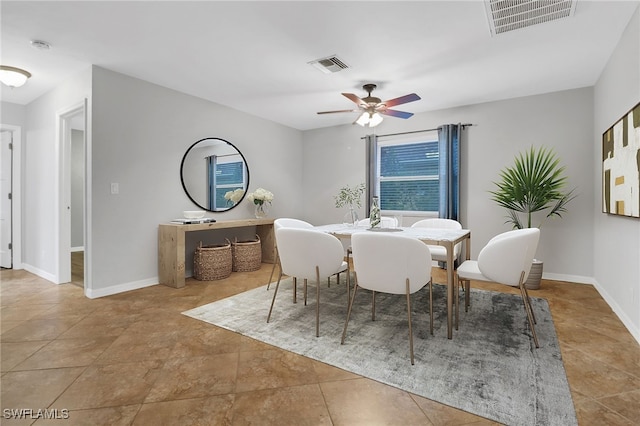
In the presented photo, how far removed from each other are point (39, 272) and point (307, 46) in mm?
4518

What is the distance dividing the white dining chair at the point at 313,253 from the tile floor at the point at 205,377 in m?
0.61

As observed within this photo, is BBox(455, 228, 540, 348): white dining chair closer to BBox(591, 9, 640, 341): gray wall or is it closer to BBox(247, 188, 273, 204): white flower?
BBox(591, 9, 640, 341): gray wall

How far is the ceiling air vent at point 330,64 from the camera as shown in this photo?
307 cm

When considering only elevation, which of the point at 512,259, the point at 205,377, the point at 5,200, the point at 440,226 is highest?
the point at 5,200

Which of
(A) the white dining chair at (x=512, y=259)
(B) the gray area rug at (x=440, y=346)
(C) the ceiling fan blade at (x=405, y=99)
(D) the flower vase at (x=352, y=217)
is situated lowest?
(B) the gray area rug at (x=440, y=346)

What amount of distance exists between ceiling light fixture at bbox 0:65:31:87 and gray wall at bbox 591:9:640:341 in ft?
18.1

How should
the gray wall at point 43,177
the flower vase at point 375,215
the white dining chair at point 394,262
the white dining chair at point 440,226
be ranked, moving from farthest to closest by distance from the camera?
the gray wall at point 43,177 < the white dining chair at point 440,226 < the flower vase at point 375,215 < the white dining chair at point 394,262

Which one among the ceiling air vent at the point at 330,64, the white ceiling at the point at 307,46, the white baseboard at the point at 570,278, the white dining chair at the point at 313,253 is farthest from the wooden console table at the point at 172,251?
the white baseboard at the point at 570,278

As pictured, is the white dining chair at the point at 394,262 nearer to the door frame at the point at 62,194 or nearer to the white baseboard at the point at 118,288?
the white baseboard at the point at 118,288

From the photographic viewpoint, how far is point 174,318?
8.96 ft

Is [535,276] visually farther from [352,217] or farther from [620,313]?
[352,217]

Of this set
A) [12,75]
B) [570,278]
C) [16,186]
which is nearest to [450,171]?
[570,278]

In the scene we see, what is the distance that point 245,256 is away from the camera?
4.58 m

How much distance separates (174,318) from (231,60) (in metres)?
2.49
